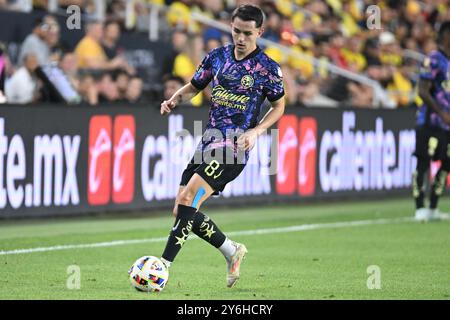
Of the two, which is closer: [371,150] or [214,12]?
[371,150]

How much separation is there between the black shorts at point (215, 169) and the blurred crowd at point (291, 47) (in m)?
5.96

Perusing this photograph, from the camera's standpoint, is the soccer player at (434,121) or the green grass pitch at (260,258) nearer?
the green grass pitch at (260,258)

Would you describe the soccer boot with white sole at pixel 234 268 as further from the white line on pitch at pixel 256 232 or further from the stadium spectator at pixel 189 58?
the stadium spectator at pixel 189 58

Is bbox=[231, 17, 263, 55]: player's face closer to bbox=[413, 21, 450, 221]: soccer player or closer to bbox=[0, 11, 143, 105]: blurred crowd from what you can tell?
A: bbox=[0, 11, 143, 105]: blurred crowd

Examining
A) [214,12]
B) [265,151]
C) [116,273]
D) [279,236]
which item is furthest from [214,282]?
[214,12]

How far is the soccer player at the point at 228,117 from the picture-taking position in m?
9.28

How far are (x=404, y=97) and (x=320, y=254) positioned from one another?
1287 cm

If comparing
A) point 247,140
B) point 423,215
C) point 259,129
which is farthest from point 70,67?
point 247,140

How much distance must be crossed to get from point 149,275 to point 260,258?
304 cm

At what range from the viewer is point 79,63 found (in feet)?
59.4

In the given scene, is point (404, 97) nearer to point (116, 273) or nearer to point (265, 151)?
point (265, 151)

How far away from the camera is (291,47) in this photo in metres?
23.2

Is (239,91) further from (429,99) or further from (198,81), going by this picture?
(429,99)

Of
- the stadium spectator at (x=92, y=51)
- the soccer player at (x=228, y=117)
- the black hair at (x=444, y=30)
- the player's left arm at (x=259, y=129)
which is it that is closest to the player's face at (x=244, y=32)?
the soccer player at (x=228, y=117)
